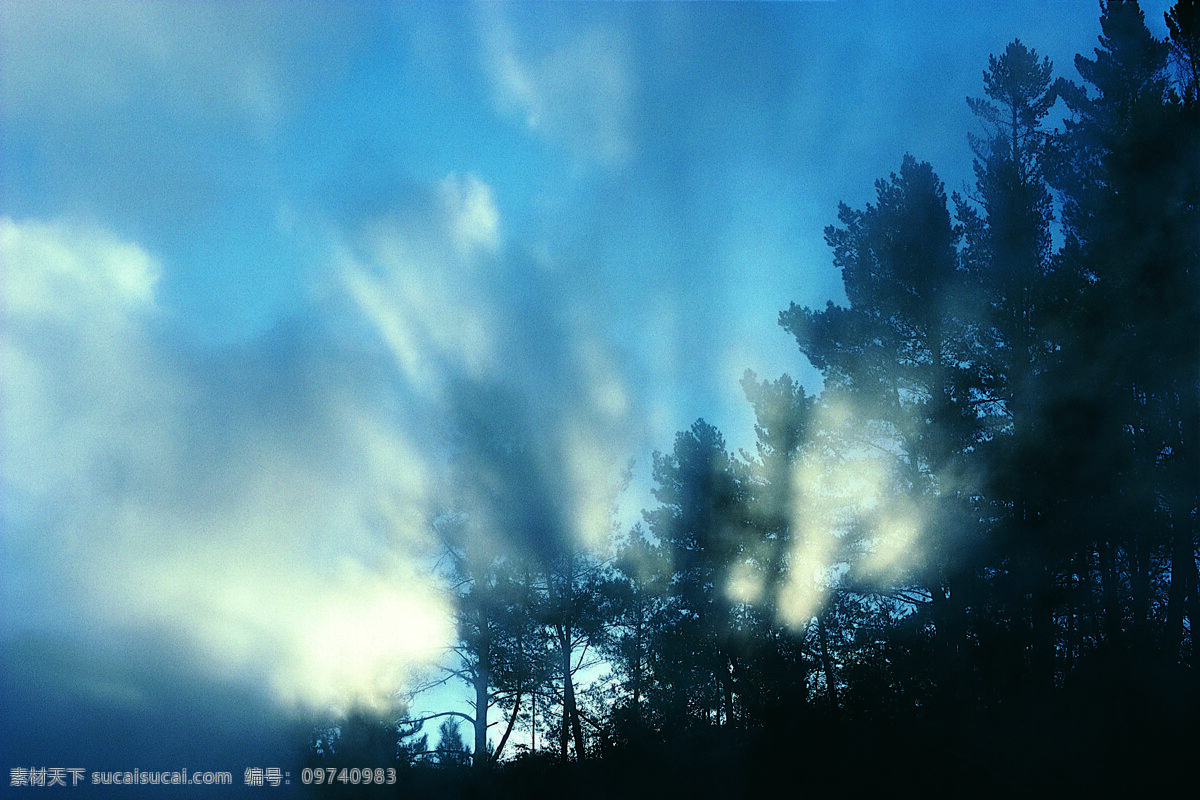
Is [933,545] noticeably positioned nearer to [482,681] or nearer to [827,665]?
[827,665]

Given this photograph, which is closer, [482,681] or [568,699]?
[568,699]

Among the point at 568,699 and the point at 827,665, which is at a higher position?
the point at 827,665

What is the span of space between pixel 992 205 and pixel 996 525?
29.3 feet

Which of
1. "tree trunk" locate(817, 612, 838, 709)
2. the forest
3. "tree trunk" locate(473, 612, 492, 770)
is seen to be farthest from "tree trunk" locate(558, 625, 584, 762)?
"tree trunk" locate(817, 612, 838, 709)

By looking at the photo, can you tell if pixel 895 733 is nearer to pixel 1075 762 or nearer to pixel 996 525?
pixel 1075 762

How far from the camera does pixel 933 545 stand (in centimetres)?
1694

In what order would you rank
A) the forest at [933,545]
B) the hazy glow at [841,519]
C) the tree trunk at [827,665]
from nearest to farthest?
the forest at [933,545]
the tree trunk at [827,665]
the hazy glow at [841,519]

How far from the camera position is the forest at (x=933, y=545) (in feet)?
42.1

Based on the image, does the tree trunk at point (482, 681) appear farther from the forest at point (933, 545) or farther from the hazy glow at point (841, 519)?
the hazy glow at point (841, 519)

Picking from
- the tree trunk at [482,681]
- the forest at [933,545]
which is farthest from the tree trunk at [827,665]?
the tree trunk at [482,681]

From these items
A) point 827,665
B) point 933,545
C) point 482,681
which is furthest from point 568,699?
point 933,545

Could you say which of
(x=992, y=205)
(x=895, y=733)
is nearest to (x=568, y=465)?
(x=895, y=733)

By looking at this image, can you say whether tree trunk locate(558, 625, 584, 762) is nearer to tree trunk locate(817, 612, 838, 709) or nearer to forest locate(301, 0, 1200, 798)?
forest locate(301, 0, 1200, 798)

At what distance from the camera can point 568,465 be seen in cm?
2327
